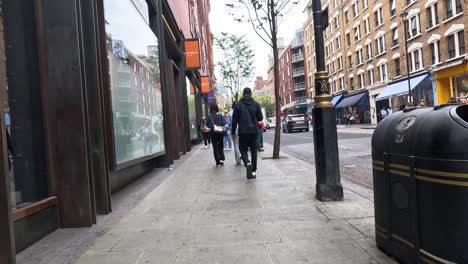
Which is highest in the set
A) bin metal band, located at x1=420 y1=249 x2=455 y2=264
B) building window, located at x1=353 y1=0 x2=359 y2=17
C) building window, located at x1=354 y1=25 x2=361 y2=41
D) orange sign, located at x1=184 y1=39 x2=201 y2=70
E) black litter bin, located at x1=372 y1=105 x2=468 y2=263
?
building window, located at x1=353 y1=0 x2=359 y2=17

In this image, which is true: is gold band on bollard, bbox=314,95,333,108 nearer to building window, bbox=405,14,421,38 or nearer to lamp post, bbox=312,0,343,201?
lamp post, bbox=312,0,343,201

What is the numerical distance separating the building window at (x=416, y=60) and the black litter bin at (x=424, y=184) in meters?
34.2

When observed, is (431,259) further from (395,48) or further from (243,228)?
(395,48)

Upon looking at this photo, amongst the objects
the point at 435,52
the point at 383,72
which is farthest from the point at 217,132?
the point at 383,72

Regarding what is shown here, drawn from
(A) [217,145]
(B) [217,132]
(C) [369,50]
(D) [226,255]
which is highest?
(C) [369,50]

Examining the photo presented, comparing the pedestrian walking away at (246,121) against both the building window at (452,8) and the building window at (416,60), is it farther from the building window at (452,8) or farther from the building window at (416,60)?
the building window at (416,60)

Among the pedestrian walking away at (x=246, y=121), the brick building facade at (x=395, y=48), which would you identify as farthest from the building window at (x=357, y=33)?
the pedestrian walking away at (x=246, y=121)

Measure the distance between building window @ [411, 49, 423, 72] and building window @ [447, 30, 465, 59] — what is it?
4.10 meters

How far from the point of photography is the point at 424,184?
2973 mm

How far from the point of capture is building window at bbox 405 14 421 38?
34812mm

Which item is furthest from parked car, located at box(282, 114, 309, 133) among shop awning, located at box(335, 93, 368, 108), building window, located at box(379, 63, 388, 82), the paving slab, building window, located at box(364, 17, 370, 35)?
the paving slab

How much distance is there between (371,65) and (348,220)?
43283mm

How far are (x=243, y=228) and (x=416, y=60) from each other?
34765mm

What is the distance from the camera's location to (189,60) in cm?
2164
